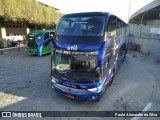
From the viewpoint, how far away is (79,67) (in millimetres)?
5129

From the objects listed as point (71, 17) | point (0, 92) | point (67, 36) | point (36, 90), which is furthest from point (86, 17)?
point (0, 92)

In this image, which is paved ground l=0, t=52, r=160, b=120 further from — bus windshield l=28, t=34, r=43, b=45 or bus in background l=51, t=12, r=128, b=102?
bus windshield l=28, t=34, r=43, b=45

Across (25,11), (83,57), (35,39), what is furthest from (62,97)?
(25,11)

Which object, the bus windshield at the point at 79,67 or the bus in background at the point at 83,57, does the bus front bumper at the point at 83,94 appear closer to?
the bus in background at the point at 83,57

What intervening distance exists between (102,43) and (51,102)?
3.01 meters

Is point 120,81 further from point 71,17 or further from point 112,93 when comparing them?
point 71,17

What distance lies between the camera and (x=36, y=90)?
672 centimetres

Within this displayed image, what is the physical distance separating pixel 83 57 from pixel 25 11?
16336 mm

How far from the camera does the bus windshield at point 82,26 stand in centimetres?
538

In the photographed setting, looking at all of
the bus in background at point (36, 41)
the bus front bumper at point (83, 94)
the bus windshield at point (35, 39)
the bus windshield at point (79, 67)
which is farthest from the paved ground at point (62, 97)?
the bus windshield at point (35, 39)

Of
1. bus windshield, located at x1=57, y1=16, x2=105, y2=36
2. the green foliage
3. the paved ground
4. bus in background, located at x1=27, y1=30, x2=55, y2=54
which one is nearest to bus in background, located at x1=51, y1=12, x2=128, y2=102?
bus windshield, located at x1=57, y1=16, x2=105, y2=36

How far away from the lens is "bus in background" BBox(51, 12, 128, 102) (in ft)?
16.3

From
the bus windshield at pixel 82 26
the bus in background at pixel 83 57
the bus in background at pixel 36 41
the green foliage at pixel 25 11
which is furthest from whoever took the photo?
the green foliage at pixel 25 11

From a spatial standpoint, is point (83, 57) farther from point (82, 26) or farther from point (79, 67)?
point (82, 26)
